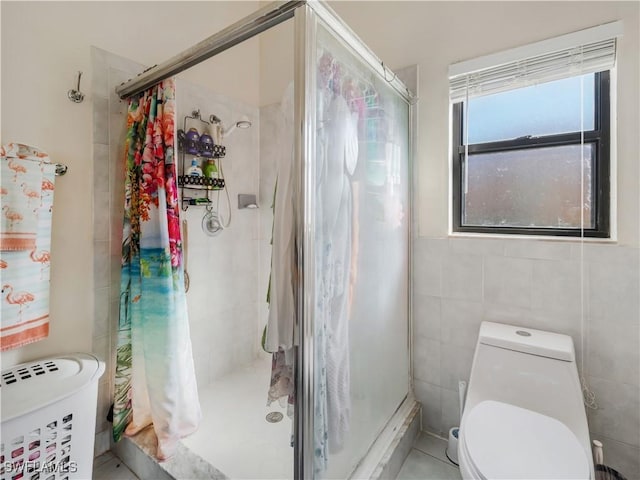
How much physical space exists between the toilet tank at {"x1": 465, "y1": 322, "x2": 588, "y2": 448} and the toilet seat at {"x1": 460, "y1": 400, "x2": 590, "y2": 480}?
0.08m

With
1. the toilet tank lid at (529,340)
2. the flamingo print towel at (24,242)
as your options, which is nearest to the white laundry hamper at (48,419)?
the flamingo print towel at (24,242)

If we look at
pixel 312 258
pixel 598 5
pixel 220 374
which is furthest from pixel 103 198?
pixel 598 5

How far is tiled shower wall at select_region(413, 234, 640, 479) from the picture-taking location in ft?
4.43

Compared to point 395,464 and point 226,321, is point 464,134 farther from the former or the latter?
point 226,321

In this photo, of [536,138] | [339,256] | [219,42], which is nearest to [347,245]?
[339,256]

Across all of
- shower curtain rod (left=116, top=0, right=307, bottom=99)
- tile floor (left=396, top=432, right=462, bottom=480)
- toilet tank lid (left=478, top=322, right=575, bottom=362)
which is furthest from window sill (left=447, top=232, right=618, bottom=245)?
shower curtain rod (left=116, top=0, right=307, bottom=99)

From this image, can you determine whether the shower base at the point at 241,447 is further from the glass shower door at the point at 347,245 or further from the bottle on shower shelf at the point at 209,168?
the bottle on shower shelf at the point at 209,168

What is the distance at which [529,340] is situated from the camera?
140cm

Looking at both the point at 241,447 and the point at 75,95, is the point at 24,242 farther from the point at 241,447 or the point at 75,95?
the point at 241,447

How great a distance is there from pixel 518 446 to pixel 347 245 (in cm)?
95

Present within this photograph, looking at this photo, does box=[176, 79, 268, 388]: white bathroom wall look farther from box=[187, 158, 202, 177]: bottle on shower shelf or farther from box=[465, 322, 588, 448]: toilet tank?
box=[465, 322, 588, 448]: toilet tank

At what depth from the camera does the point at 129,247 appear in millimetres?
1546

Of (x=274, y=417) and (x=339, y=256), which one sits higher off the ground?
(x=339, y=256)

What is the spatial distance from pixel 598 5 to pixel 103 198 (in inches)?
96.9
